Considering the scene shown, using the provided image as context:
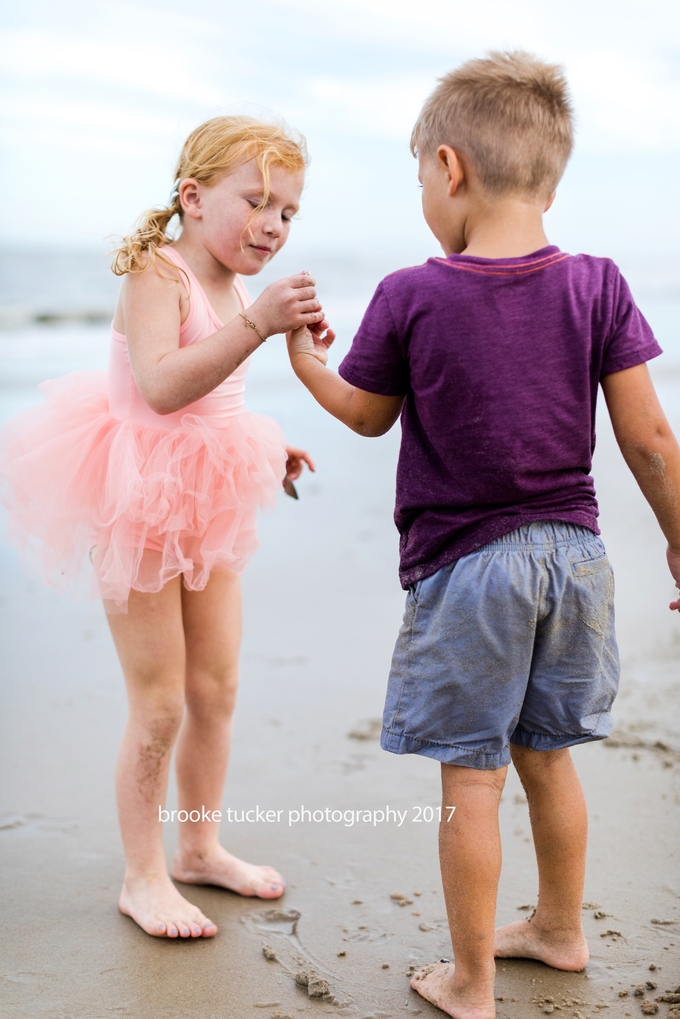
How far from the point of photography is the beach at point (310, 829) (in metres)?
2.00

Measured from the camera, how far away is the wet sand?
2.00 metres

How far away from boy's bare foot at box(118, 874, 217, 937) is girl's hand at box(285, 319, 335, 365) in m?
1.27

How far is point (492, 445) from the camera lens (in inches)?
70.1

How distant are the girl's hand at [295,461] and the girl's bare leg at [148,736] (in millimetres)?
520

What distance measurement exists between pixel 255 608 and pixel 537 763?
2235mm

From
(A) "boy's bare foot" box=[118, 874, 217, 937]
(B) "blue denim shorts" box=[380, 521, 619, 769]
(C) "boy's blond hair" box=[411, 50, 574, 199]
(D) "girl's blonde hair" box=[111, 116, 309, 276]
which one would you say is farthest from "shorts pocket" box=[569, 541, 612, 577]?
(A) "boy's bare foot" box=[118, 874, 217, 937]

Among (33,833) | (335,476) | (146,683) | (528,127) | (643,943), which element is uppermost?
(528,127)

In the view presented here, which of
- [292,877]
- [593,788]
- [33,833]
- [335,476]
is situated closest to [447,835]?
[292,877]

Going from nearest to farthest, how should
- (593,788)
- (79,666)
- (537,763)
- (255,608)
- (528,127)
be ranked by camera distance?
(528,127)
(537,763)
(593,788)
(79,666)
(255,608)

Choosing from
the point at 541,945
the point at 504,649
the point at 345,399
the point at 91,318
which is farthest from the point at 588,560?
the point at 91,318

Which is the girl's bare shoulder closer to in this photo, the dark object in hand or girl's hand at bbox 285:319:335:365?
girl's hand at bbox 285:319:335:365

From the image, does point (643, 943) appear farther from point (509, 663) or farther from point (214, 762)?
point (214, 762)

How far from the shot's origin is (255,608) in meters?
4.11

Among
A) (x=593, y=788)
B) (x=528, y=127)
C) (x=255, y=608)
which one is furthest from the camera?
(x=255, y=608)
